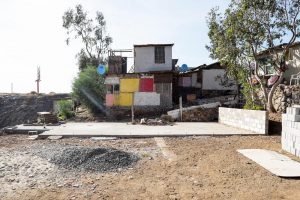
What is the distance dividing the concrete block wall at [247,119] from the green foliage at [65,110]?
33.4 feet

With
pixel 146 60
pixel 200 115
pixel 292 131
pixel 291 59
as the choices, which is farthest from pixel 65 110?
pixel 292 131

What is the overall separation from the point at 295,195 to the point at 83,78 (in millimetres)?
20478

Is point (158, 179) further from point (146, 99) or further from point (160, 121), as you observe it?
point (146, 99)

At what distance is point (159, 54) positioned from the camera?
87.6 ft

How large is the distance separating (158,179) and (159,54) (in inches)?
811

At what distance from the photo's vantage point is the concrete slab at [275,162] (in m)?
6.91

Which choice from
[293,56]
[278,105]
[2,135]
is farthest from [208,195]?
[293,56]

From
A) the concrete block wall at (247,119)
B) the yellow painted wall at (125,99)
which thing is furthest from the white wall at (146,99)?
the concrete block wall at (247,119)

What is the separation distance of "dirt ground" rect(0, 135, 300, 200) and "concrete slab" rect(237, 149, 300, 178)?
0.22 m

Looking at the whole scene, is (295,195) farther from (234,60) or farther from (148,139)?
(234,60)

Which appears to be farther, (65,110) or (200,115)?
(65,110)

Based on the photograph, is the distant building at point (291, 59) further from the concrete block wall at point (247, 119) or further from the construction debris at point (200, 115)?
the concrete block wall at point (247, 119)

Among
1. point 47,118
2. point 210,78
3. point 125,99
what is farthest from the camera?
point 210,78

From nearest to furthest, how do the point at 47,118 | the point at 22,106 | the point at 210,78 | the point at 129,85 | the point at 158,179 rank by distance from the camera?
the point at 158,179
the point at 47,118
the point at 129,85
the point at 210,78
the point at 22,106
